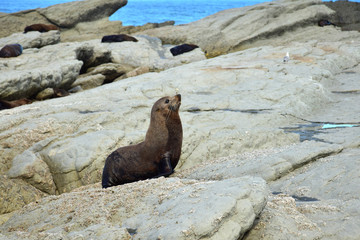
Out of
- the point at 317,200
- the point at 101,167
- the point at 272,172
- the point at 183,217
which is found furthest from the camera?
the point at 101,167

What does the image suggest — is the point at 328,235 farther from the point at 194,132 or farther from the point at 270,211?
the point at 194,132

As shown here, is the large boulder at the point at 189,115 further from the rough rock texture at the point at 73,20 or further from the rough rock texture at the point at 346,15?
the rough rock texture at the point at 73,20

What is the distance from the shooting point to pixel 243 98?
10.4m

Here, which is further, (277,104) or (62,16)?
(62,16)

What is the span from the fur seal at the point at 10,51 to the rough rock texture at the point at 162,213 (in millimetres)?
14032

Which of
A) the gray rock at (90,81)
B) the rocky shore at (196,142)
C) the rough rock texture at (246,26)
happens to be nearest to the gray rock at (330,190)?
the rocky shore at (196,142)

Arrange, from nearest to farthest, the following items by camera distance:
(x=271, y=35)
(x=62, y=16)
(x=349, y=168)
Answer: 1. (x=349, y=168)
2. (x=271, y=35)
3. (x=62, y=16)

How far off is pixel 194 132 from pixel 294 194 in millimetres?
3776

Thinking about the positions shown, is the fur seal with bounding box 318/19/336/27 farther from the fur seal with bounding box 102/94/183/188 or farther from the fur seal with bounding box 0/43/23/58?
the fur seal with bounding box 102/94/183/188

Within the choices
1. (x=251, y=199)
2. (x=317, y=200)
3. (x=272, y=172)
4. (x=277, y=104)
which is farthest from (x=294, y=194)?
(x=277, y=104)

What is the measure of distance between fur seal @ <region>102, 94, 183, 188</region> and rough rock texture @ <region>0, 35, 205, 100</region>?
905 cm

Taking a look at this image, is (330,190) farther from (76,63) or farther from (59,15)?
(59,15)

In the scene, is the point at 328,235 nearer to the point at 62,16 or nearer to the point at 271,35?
the point at 271,35

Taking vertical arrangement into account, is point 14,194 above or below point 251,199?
below
